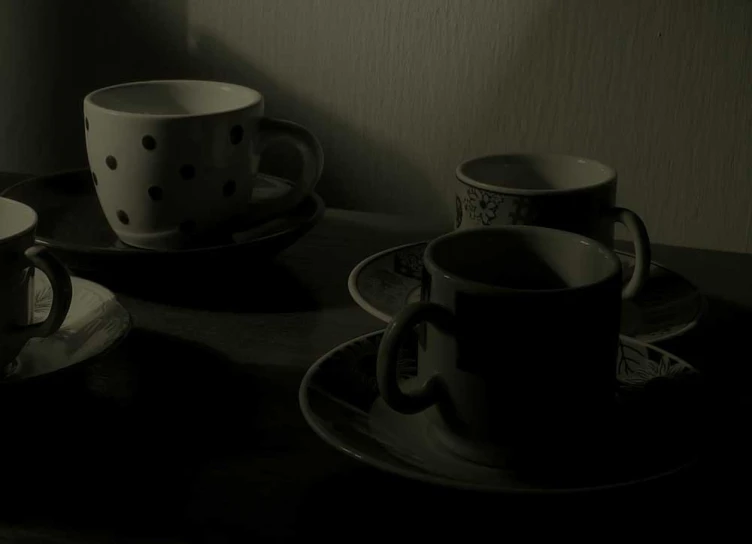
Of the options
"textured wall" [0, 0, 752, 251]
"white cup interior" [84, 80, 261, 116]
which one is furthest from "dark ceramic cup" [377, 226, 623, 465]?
"textured wall" [0, 0, 752, 251]

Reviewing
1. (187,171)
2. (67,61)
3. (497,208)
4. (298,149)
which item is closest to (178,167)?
(187,171)

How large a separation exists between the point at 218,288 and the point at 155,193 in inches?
3.1

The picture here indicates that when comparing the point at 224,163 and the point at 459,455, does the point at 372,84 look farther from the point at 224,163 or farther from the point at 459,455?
the point at 459,455

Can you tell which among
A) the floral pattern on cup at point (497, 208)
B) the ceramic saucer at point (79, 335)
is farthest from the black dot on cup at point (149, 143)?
the floral pattern on cup at point (497, 208)

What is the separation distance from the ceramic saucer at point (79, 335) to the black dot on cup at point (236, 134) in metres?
0.14

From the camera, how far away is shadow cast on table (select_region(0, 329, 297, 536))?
0.48 meters

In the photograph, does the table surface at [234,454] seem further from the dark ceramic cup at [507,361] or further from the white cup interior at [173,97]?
the white cup interior at [173,97]

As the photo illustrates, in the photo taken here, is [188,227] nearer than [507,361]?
No

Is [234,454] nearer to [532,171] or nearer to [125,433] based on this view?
[125,433]

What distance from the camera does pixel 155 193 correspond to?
2.39 feet

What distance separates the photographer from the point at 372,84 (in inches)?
40.4

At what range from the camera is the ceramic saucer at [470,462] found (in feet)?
1.52

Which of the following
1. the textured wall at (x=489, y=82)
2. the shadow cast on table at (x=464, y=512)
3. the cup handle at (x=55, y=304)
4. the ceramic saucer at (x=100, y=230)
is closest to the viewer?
the shadow cast on table at (x=464, y=512)

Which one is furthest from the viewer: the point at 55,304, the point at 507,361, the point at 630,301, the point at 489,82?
the point at 489,82
